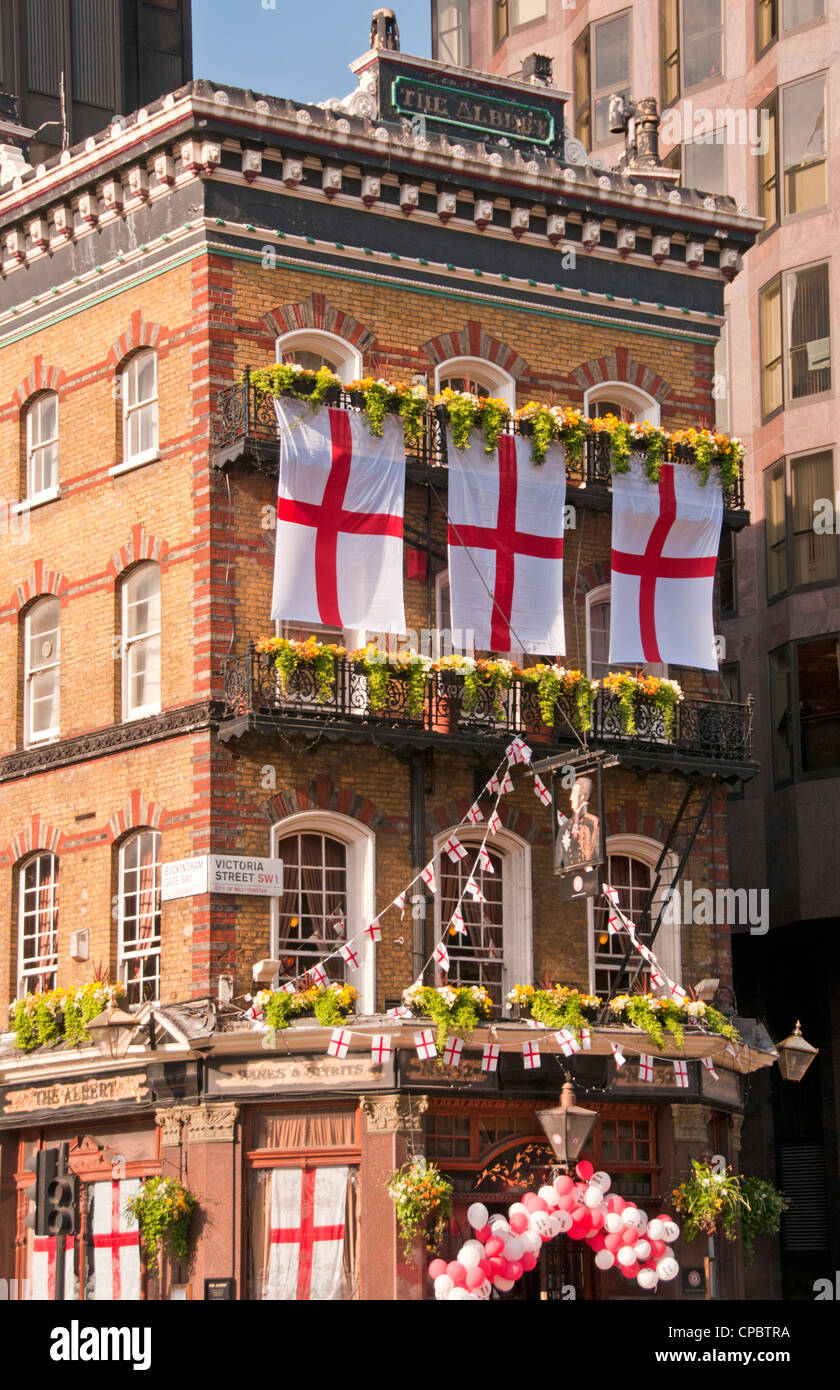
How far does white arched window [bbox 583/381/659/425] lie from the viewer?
36906mm

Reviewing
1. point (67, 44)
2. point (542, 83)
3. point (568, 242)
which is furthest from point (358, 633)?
point (67, 44)

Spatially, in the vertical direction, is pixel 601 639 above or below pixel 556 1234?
above

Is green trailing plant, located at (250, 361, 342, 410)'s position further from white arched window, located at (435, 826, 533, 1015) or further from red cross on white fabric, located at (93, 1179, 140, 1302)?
red cross on white fabric, located at (93, 1179, 140, 1302)

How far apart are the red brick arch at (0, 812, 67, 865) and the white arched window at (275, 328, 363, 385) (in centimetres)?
737

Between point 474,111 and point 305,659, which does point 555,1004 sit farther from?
point 474,111

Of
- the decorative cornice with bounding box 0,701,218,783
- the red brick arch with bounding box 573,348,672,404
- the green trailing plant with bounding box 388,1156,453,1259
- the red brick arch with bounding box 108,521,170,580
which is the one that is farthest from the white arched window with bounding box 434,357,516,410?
the green trailing plant with bounding box 388,1156,453,1259

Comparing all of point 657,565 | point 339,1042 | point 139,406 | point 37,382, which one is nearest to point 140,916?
point 339,1042

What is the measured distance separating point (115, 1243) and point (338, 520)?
1008 centimetres

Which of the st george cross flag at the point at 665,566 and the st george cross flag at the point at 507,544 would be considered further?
the st george cross flag at the point at 665,566

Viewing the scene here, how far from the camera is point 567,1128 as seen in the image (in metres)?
31.3

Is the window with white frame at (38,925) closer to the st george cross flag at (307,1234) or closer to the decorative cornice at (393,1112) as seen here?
the st george cross flag at (307,1234)

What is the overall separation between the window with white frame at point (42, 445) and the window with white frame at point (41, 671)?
1.79 m

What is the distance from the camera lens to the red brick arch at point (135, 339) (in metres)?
34.8

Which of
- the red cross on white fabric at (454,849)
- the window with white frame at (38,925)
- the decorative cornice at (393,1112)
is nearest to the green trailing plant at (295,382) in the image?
the red cross on white fabric at (454,849)
